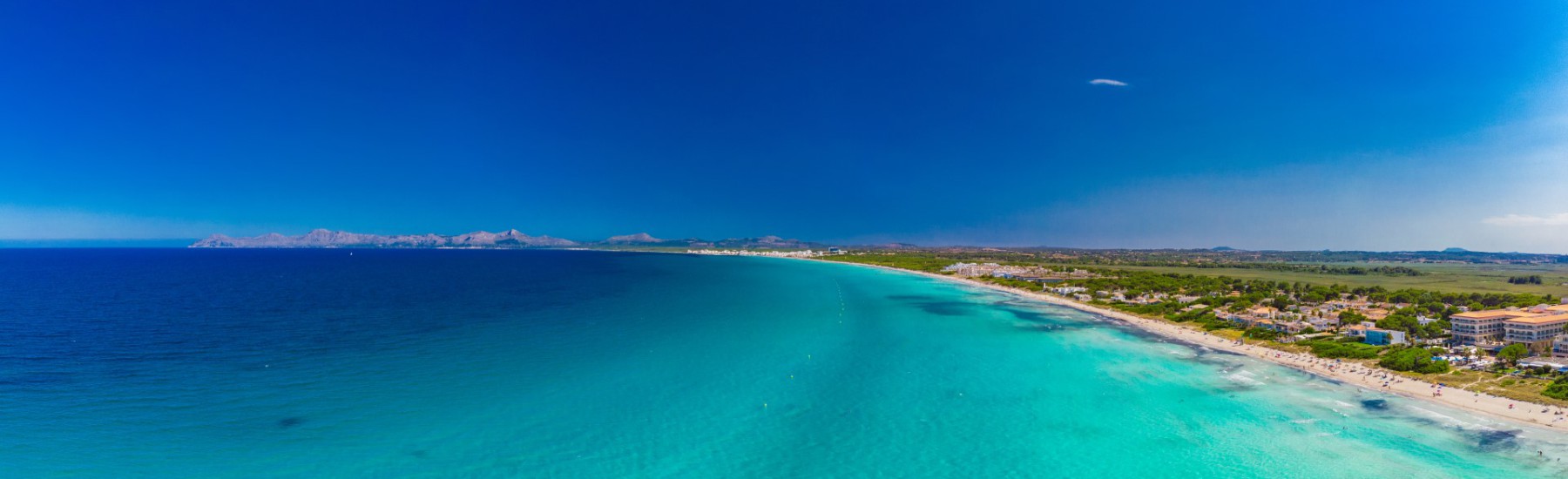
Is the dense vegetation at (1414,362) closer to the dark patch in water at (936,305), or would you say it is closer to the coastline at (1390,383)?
the coastline at (1390,383)

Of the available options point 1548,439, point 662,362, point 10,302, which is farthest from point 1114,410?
point 10,302

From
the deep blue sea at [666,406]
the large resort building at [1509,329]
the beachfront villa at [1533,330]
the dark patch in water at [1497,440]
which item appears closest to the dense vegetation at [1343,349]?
the deep blue sea at [666,406]

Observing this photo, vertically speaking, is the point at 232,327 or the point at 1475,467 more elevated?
the point at 232,327

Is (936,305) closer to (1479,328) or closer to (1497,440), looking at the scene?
(1479,328)

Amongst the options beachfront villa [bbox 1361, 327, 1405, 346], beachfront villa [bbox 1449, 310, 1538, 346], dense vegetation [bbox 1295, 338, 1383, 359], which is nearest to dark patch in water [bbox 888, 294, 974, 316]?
dense vegetation [bbox 1295, 338, 1383, 359]

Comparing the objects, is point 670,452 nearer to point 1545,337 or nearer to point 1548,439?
point 1548,439
